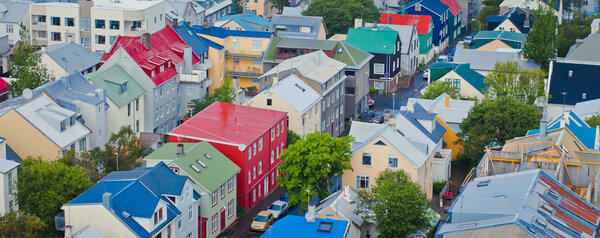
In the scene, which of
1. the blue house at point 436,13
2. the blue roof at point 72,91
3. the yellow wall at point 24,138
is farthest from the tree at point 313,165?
the blue house at point 436,13

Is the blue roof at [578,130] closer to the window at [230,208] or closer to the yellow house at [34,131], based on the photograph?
the window at [230,208]

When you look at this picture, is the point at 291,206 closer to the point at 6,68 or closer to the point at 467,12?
the point at 6,68

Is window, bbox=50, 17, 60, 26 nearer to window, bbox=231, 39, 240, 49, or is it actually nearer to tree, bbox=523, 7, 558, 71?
window, bbox=231, 39, 240, 49

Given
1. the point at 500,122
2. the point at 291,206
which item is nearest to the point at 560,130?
the point at 500,122

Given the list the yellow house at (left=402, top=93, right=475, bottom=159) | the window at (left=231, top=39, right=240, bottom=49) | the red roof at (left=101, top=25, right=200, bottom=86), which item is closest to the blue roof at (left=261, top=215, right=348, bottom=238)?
the yellow house at (left=402, top=93, right=475, bottom=159)

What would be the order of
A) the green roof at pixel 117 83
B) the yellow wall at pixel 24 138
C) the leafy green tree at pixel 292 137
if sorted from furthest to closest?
the leafy green tree at pixel 292 137 → the green roof at pixel 117 83 → the yellow wall at pixel 24 138

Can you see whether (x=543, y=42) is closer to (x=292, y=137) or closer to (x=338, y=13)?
(x=338, y=13)

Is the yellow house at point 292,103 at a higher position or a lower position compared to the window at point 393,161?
higher
